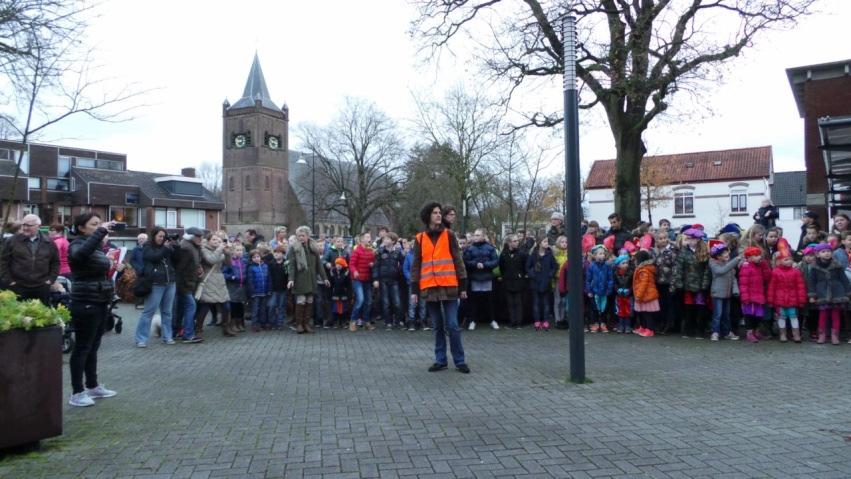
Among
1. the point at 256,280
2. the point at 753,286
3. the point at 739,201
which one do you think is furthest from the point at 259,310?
the point at 739,201

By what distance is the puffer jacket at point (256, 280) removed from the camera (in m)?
12.1

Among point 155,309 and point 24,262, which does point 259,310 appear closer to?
point 155,309

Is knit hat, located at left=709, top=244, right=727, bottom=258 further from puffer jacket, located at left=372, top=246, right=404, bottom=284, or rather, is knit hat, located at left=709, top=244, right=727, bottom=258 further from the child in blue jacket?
puffer jacket, located at left=372, top=246, right=404, bottom=284

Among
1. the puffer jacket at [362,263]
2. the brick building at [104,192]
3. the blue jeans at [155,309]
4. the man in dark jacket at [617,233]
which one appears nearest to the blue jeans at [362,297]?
the puffer jacket at [362,263]

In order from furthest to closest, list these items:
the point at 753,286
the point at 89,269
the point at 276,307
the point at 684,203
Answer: the point at 684,203, the point at 276,307, the point at 753,286, the point at 89,269

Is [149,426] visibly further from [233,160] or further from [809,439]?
[233,160]

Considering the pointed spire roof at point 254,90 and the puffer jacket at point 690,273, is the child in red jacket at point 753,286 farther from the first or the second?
the pointed spire roof at point 254,90

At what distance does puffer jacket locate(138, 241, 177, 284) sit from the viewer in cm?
1017

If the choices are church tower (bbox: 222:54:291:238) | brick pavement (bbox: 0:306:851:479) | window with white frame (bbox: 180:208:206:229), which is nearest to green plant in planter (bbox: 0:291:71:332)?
brick pavement (bbox: 0:306:851:479)

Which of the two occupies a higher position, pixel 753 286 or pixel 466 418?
pixel 753 286

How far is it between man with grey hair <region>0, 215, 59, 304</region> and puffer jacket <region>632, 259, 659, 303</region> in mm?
9200

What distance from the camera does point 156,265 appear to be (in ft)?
33.5

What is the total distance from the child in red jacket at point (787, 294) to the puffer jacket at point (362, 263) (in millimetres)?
7127

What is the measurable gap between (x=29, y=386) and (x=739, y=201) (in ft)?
192
